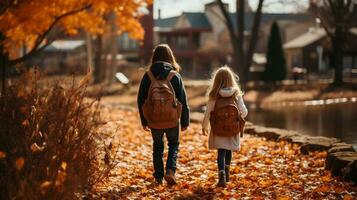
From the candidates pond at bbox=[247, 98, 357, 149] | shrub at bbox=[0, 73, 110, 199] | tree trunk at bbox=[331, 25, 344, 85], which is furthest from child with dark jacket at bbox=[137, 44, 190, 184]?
tree trunk at bbox=[331, 25, 344, 85]

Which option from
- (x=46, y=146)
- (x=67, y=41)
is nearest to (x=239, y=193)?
(x=46, y=146)

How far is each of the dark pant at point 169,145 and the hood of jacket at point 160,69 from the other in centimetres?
71

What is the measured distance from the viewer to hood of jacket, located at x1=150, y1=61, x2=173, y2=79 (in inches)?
274

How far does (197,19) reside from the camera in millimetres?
64125

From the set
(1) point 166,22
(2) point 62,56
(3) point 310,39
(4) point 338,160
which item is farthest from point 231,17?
(4) point 338,160

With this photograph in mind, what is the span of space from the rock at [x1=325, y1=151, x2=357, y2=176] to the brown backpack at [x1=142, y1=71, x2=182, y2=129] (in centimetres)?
228

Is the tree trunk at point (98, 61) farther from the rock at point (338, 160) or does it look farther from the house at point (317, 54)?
the rock at point (338, 160)

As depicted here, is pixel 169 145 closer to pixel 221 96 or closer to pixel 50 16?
pixel 221 96

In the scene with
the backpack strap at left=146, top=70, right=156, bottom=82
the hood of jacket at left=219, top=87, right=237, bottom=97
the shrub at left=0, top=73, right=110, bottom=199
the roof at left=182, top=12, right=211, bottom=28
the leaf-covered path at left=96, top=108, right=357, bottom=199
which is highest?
the roof at left=182, top=12, right=211, bottom=28

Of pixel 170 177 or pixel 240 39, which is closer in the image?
pixel 170 177

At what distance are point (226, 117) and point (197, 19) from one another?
57.7 m

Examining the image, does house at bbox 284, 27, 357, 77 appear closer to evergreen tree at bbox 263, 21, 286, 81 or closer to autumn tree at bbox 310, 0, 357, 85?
evergreen tree at bbox 263, 21, 286, 81

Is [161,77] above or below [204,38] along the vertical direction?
below

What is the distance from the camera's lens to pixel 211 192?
6.82 metres
